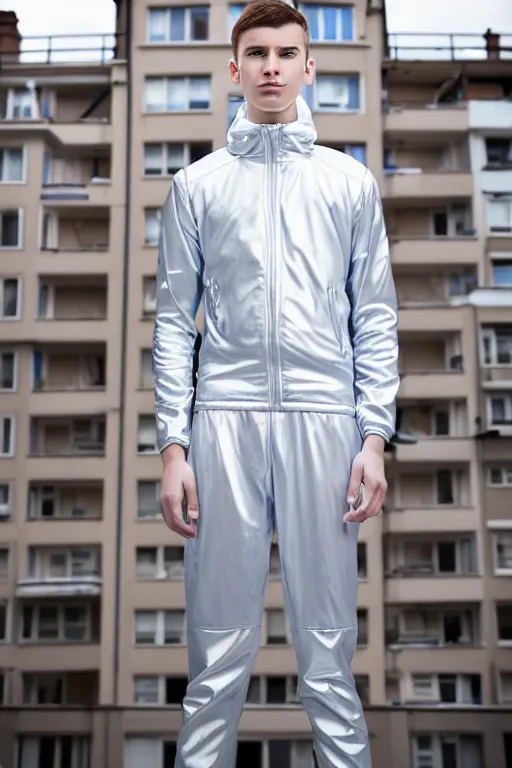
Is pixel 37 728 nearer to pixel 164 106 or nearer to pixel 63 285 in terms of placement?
pixel 63 285

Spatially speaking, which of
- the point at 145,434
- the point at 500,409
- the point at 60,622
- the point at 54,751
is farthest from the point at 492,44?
the point at 54,751

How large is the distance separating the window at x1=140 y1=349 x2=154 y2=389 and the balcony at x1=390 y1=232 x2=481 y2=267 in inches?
43.9

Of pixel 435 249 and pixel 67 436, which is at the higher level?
pixel 435 249

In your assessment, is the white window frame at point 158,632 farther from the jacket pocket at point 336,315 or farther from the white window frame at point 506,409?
the jacket pocket at point 336,315

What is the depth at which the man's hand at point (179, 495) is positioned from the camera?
80.9 inches

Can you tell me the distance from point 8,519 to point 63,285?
39.0 inches

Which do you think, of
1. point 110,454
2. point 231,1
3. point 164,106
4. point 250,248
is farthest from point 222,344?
point 231,1

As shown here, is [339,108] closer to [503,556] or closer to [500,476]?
[500,476]

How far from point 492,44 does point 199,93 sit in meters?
1.26

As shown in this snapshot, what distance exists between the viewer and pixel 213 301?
2.19 m

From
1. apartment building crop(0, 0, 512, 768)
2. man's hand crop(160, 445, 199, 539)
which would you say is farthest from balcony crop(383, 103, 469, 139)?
man's hand crop(160, 445, 199, 539)

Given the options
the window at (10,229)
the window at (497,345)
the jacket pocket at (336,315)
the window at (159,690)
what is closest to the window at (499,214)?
the window at (497,345)

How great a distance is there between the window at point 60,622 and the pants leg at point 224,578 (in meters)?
1.73

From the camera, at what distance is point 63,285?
386 centimetres
